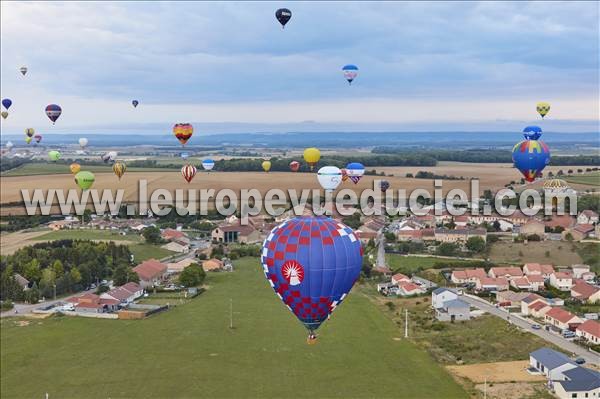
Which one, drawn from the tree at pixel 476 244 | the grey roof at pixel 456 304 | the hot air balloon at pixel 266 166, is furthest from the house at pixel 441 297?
the hot air balloon at pixel 266 166

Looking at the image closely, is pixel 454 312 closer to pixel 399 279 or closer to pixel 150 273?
pixel 399 279

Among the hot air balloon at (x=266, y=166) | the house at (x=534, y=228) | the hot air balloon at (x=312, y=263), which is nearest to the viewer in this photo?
the hot air balloon at (x=312, y=263)

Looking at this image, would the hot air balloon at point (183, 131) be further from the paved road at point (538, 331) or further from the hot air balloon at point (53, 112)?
the paved road at point (538, 331)

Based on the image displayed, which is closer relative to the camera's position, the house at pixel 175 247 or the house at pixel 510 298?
the house at pixel 510 298

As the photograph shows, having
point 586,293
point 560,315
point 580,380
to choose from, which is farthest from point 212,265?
point 580,380

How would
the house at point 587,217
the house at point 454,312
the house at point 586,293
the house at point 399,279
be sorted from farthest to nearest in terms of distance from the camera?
the house at point 587,217 → the house at point 399,279 → the house at point 586,293 → the house at point 454,312

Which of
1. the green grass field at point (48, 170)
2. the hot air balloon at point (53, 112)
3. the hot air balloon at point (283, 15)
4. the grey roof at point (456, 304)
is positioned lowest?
the grey roof at point (456, 304)

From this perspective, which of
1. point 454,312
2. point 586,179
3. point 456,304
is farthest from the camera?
point 586,179

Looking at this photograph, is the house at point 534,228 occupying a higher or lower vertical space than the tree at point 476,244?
higher
